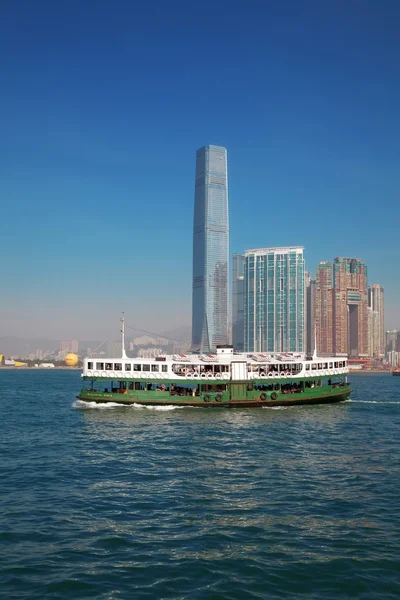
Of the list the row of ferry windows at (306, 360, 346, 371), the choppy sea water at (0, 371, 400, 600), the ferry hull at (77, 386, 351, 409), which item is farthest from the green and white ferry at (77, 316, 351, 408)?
the choppy sea water at (0, 371, 400, 600)

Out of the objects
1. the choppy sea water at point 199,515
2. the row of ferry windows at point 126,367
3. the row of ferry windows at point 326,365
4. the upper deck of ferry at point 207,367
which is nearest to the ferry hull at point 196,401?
the upper deck of ferry at point 207,367

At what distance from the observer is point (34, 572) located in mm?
15719

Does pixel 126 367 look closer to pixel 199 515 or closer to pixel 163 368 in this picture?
pixel 163 368

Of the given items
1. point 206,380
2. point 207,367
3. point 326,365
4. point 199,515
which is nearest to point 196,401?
point 206,380

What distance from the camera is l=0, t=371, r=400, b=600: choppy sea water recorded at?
15.3 metres

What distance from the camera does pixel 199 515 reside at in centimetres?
2117

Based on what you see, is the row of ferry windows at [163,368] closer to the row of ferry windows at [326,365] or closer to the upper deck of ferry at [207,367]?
the upper deck of ferry at [207,367]

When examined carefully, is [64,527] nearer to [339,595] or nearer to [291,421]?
[339,595]

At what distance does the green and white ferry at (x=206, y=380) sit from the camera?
56656mm

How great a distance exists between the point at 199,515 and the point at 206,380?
1422 inches

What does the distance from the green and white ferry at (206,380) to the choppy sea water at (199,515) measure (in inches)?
601

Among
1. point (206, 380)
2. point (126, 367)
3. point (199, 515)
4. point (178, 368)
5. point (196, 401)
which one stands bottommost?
point (199, 515)

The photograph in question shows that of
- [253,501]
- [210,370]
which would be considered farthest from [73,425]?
[253,501]

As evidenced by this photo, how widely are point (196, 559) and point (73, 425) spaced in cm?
3035
